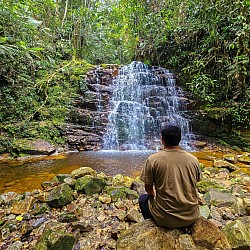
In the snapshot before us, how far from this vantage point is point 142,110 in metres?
9.96

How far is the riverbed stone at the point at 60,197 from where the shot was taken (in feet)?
9.77

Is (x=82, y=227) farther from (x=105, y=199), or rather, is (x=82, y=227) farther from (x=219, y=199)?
(x=219, y=199)

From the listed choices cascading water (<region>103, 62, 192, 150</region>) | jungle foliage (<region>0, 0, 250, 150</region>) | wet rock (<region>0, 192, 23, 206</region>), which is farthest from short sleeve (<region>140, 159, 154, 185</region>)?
cascading water (<region>103, 62, 192, 150</region>)

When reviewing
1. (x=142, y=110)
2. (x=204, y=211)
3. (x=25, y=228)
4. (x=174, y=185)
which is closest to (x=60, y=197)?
(x=25, y=228)

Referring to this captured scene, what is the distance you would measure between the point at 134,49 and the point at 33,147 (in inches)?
441

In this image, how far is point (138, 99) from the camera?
1062 centimetres

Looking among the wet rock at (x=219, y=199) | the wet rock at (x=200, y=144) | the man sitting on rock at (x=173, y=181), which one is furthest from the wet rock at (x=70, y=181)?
the wet rock at (x=200, y=144)

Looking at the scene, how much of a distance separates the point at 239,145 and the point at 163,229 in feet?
24.4

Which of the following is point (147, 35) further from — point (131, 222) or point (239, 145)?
point (131, 222)

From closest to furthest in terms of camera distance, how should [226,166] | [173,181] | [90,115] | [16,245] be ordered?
[173,181] → [16,245] → [226,166] → [90,115]

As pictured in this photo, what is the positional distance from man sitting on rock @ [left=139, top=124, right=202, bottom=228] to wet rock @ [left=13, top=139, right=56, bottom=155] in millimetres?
6447

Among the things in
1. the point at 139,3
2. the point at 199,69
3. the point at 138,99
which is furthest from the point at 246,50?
the point at 139,3

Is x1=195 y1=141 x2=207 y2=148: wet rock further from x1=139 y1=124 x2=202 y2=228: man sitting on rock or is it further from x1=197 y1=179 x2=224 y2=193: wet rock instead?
x1=139 y1=124 x2=202 y2=228: man sitting on rock

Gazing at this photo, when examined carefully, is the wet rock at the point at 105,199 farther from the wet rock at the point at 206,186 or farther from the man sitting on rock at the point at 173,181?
the wet rock at the point at 206,186
